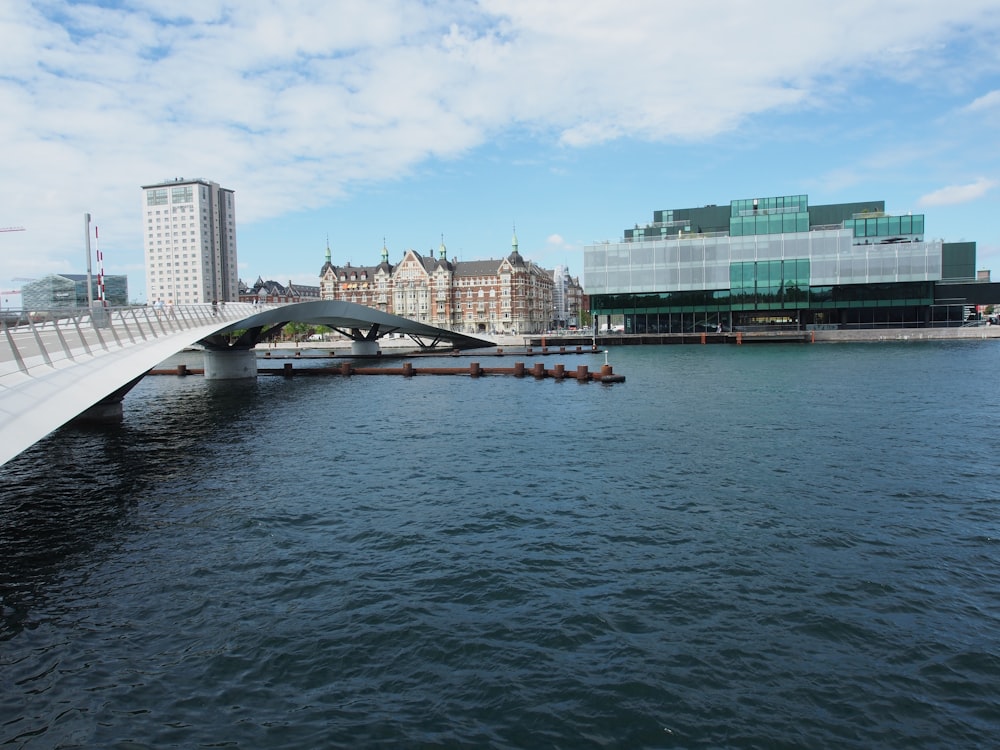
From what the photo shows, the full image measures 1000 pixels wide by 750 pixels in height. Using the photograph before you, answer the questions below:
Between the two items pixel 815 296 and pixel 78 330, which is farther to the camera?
pixel 815 296

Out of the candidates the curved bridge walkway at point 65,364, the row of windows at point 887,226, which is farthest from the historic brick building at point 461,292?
the curved bridge walkway at point 65,364

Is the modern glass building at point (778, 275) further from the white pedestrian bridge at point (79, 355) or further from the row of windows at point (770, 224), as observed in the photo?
the white pedestrian bridge at point (79, 355)

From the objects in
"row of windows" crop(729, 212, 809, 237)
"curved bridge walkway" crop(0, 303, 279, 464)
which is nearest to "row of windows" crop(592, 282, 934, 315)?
"row of windows" crop(729, 212, 809, 237)

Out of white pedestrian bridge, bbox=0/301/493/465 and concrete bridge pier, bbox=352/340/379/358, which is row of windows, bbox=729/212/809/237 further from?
white pedestrian bridge, bbox=0/301/493/465

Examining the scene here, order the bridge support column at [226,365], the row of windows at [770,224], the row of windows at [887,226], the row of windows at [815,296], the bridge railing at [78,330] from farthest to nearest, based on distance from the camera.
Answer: the row of windows at [887,226]
the row of windows at [770,224]
the row of windows at [815,296]
the bridge support column at [226,365]
the bridge railing at [78,330]

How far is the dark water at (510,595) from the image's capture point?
850 cm

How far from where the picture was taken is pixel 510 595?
1201 cm

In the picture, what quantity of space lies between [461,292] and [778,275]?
80406 mm

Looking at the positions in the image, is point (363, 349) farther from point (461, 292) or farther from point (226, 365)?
point (461, 292)

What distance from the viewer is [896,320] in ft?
344

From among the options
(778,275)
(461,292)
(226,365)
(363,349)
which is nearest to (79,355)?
(226,365)

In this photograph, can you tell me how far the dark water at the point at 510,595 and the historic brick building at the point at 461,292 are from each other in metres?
136

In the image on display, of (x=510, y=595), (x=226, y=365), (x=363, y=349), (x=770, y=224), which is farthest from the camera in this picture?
(x=770, y=224)

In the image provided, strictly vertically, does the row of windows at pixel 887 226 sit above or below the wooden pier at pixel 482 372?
above
